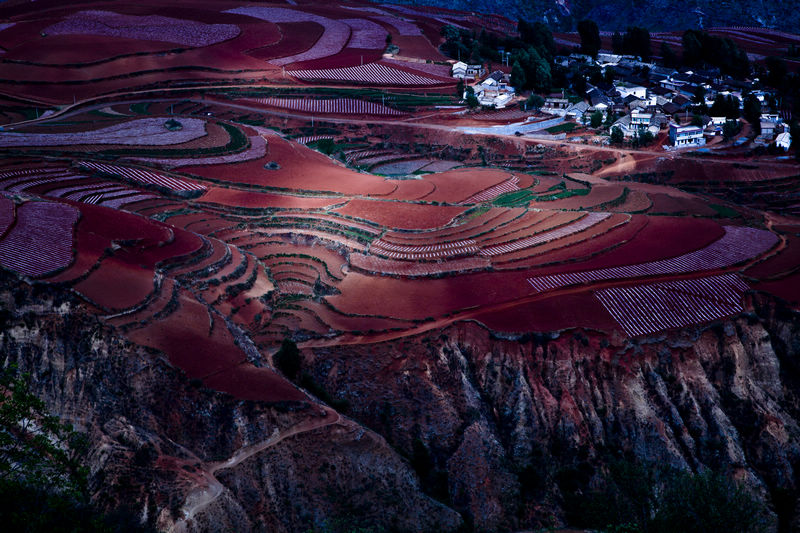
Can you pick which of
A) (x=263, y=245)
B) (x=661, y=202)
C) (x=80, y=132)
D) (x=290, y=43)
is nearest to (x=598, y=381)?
(x=263, y=245)

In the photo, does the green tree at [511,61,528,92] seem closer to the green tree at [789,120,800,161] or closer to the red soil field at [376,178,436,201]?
the green tree at [789,120,800,161]

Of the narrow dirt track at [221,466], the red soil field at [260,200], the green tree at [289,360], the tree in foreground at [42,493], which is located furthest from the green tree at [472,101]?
the tree in foreground at [42,493]

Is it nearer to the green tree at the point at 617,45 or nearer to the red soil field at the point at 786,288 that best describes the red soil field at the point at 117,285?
the red soil field at the point at 786,288

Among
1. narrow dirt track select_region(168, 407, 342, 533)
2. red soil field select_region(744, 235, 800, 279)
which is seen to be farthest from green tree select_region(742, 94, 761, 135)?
narrow dirt track select_region(168, 407, 342, 533)

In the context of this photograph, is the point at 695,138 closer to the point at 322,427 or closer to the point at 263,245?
the point at 263,245

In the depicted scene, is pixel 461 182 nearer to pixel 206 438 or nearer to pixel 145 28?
pixel 206 438

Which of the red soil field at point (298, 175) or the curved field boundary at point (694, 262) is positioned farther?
the red soil field at point (298, 175)
